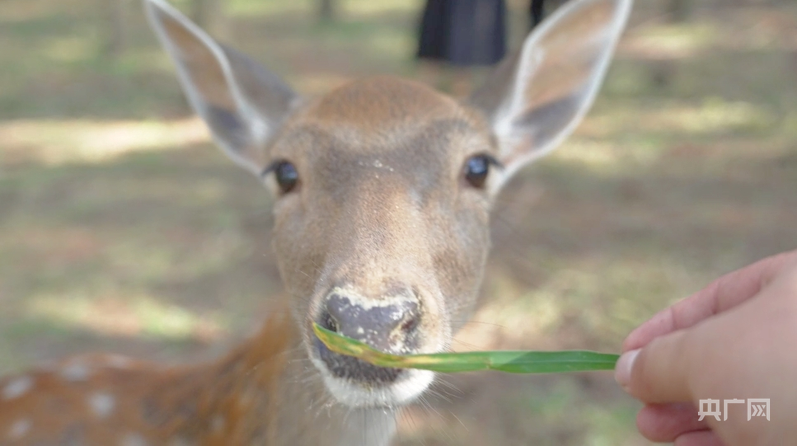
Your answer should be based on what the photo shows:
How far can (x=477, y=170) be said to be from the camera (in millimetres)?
2805

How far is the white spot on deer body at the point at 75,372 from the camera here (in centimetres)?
323

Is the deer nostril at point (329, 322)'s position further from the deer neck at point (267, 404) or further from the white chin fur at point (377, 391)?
the deer neck at point (267, 404)

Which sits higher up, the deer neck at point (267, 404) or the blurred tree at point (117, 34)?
the deer neck at point (267, 404)

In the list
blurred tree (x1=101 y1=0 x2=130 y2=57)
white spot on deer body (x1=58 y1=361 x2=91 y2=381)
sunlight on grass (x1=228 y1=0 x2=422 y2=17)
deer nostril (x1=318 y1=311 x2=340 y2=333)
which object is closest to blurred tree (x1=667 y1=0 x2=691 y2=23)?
sunlight on grass (x1=228 y1=0 x2=422 y2=17)

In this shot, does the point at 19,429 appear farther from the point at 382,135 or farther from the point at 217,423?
the point at 382,135

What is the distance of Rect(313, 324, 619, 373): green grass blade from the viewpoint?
167 cm

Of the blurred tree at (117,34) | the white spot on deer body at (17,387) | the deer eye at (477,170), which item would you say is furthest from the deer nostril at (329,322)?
the blurred tree at (117,34)

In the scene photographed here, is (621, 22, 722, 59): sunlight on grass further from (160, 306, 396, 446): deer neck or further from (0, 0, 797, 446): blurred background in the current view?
(160, 306, 396, 446): deer neck

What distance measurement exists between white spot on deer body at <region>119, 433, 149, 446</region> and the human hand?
1996 millimetres

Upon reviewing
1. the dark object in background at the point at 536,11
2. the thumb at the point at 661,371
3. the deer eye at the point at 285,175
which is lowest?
the dark object in background at the point at 536,11

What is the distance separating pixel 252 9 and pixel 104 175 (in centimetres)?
1085

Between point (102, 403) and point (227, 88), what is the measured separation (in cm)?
142

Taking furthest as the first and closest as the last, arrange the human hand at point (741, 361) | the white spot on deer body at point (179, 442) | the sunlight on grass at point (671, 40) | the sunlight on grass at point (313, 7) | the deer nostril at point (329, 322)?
the sunlight on grass at point (313, 7)
the sunlight on grass at point (671, 40)
the white spot on deer body at point (179, 442)
the deer nostril at point (329, 322)
the human hand at point (741, 361)

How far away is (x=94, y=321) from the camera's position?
213 inches
